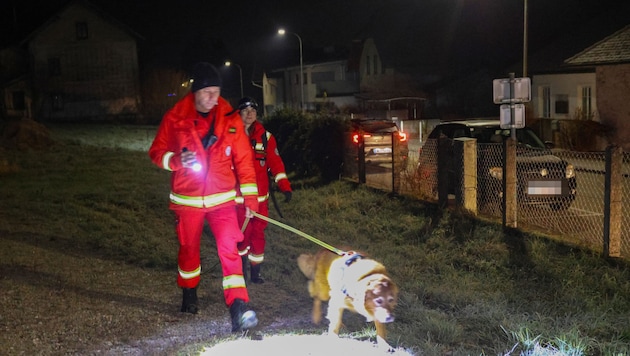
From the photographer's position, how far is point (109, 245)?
8.37 m

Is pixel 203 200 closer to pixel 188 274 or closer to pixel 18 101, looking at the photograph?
pixel 188 274

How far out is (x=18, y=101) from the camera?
165 ft

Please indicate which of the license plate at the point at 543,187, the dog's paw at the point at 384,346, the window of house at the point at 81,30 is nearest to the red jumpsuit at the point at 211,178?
the dog's paw at the point at 384,346

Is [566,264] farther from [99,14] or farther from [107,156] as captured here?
Result: [99,14]

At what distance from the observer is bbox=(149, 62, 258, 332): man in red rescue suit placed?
491cm

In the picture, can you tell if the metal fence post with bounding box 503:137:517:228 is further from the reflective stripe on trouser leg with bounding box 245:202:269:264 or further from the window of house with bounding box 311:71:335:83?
the window of house with bounding box 311:71:335:83

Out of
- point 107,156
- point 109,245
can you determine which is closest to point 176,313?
point 109,245

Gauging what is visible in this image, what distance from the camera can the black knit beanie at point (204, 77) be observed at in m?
4.96

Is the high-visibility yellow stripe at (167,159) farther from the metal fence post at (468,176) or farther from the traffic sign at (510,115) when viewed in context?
the traffic sign at (510,115)

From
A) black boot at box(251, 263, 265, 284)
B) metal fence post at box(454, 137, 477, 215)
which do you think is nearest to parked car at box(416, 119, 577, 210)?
metal fence post at box(454, 137, 477, 215)

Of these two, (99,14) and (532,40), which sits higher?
(99,14)

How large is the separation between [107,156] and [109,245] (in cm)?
1490

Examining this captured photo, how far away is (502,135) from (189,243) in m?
8.07

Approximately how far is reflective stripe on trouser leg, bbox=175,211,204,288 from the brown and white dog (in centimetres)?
102
